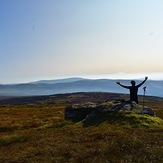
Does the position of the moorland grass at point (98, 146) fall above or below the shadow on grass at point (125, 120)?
below

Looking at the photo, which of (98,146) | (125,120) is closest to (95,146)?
(98,146)

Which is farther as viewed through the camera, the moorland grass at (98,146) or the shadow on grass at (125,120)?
the shadow on grass at (125,120)

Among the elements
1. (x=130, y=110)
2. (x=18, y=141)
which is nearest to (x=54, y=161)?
(x=18, y=141)

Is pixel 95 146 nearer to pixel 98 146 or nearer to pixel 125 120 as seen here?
pixel 98 146

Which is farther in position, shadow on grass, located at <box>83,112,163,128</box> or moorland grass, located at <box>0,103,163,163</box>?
shadow on grass, located at <box>83,112,163,128</box>

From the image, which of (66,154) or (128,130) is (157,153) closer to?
(66,154)

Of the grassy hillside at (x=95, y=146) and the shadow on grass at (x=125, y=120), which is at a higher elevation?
the shadow on grass at (x=125, y=120)

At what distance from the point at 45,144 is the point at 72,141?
71.5 inches

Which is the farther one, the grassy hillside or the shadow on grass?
the shadow on grass

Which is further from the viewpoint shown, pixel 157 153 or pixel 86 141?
pixel 86 141

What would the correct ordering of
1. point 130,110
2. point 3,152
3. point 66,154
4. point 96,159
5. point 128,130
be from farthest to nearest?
point 130,110 < point 128,130 < point 3,152 < point 66,154 < point 96,159

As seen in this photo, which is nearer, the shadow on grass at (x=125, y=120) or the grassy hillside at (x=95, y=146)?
the grassy hillside at (x=95, y=146)

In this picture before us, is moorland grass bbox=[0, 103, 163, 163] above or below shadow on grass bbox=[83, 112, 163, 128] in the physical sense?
below

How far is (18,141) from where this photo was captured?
2094 cm
